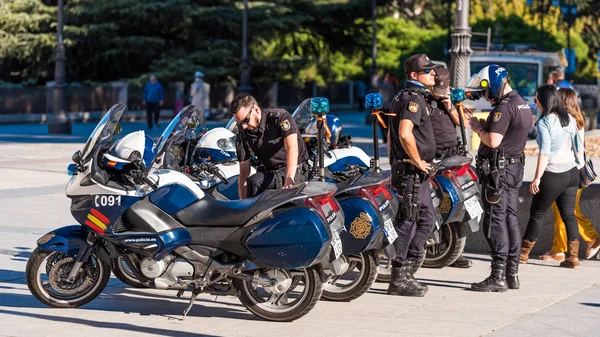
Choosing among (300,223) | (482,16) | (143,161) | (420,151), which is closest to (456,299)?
(420,151)

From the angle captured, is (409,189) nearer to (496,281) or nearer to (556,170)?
(496,281)

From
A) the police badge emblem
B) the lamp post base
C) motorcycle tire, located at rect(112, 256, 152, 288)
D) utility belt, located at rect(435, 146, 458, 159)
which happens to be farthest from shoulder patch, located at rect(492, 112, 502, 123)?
the lamp post base

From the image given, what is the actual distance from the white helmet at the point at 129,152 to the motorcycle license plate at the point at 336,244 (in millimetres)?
1348

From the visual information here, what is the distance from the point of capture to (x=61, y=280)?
8.00 meters

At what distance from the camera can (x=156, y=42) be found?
140ft

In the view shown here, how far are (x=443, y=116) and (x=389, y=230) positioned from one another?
1.38 m

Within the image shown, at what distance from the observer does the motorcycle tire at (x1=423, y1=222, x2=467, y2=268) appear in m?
9.86

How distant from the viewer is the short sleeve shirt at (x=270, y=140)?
27.2ft

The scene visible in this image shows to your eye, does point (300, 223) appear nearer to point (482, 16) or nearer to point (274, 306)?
point (274, 306)

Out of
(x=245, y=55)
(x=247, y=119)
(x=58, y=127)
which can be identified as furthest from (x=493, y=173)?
(x=245, y=55)

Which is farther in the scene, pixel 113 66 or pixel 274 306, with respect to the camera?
pixel 113 66

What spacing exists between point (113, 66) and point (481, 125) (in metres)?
36.6

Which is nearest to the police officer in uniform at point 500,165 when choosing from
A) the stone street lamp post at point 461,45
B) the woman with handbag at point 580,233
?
the woman with handbag at point 580,233

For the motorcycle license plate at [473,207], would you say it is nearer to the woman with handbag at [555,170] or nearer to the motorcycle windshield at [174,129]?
the woman with handbag at [555,170]
